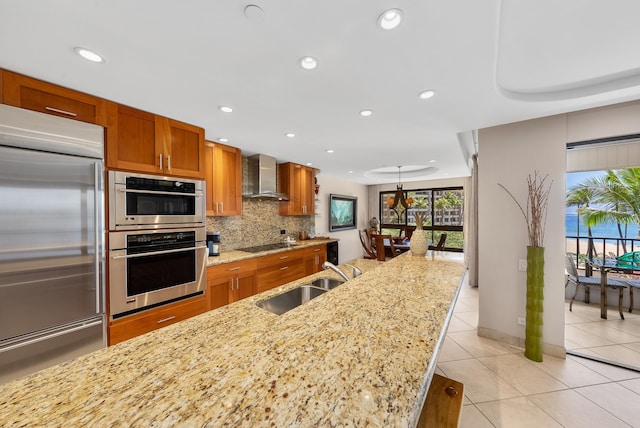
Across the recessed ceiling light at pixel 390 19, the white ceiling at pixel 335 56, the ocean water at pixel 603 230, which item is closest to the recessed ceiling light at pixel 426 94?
the white ceiling at pixel 335 56

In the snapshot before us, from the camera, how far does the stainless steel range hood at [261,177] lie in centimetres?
368

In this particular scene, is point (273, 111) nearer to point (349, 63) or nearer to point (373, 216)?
point (349, 63)

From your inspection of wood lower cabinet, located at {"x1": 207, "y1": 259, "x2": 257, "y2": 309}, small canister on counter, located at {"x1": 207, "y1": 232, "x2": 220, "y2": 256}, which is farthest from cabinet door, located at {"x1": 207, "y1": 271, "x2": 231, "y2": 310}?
small canister on counter, located at {"x1": 207, "y1": 232, "x2": 220, "y2": 256}

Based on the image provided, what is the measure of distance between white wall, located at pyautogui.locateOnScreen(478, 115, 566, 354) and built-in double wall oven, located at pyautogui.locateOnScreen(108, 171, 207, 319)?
3124 millimetres

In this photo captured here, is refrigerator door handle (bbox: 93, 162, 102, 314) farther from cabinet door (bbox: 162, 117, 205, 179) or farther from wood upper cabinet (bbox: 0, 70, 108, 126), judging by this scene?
cabinet door (bbox: 162, 117, 205, 179)

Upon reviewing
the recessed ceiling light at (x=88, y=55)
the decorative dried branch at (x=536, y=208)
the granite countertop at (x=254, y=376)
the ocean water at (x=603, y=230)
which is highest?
the recessed ceiling light at (x=88, y=55)

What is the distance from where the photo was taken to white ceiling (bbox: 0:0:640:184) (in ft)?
3.72

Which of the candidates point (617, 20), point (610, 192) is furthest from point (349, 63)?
point (610, 192)

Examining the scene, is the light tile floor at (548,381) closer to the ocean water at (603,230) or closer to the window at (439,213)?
the ocean water at (603,230)

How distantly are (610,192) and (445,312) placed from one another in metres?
4.49

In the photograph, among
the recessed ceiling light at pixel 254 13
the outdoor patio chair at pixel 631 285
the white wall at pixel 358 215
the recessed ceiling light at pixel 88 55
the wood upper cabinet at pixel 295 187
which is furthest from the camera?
the white wall at pixel 358 215

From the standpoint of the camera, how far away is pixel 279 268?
358 cm

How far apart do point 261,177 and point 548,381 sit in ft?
12.6

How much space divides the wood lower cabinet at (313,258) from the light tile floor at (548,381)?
2263 millimetres
